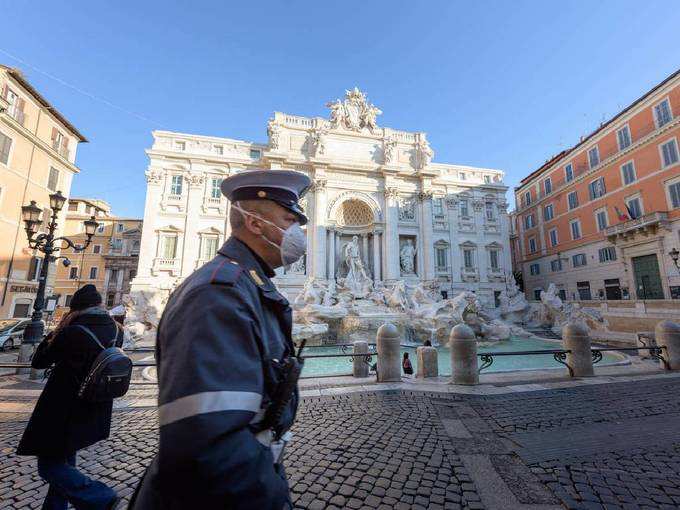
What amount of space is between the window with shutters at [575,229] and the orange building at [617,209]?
90 mm

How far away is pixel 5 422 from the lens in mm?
4598

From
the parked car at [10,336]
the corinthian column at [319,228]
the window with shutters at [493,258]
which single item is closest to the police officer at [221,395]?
the parked car at [10,336]

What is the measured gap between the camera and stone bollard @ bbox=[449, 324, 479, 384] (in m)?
6.12

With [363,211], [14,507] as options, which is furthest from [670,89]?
[14,507]

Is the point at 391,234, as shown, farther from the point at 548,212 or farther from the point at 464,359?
the point at 464,359

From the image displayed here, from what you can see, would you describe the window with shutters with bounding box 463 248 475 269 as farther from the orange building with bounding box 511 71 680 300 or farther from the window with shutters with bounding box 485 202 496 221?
the orange building with bounding box 511 71 680 300

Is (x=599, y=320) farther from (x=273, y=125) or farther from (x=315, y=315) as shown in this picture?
(x=273, y=125)

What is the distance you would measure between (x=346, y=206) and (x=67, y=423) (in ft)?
82.9

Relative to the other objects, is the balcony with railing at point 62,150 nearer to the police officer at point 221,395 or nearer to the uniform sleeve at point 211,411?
the police officer at point 221,395

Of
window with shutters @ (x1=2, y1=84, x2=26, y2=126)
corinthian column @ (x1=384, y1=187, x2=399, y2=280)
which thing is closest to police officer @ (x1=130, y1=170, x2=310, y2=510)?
corinthian column @ (x1=384, y1=187, x2=399, y2=280)

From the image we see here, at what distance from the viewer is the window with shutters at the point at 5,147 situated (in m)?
17.9

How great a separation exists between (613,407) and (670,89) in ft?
85.1

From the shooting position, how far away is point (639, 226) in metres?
20.6

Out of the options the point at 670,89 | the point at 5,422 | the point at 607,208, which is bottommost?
the point at 5,422
